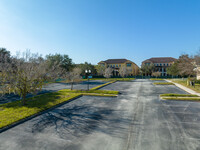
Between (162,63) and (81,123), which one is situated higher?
(162,63)

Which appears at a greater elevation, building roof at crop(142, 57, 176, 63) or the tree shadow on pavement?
building roof at crop(142, 57, 176, 63)

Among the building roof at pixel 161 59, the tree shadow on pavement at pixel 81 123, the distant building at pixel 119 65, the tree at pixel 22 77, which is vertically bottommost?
the tree shadow on pavement at pixel 81 123

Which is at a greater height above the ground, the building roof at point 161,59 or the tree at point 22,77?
the building roof at point 161,59

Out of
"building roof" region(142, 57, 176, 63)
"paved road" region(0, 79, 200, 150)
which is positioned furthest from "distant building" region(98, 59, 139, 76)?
"paved road" region(0, 79, 200, 150)

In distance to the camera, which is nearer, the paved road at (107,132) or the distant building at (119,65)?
the paved road at (107,132)

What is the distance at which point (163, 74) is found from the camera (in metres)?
72.1

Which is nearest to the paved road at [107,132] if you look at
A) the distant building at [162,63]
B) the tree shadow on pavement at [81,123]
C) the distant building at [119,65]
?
the tree shadow on pavement at [81,123]

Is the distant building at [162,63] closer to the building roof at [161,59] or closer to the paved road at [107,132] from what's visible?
the building roof at [161,59]

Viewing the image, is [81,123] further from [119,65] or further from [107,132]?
[119,65]

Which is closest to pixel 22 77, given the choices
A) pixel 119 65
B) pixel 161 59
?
pixel 119 65

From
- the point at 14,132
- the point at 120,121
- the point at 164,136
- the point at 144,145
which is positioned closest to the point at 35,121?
the point at 14,132

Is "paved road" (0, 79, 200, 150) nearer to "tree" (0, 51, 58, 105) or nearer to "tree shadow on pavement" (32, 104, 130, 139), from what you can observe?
"tree shadow on pavement" (32, 104, 130, 139)

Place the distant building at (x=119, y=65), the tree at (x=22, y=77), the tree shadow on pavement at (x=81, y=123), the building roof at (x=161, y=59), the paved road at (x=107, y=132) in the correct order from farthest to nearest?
the building roof at (x=161, y=59), the distant building at (x=119, y=65), the tree at (x=22, y=77), the tree shadow on pavement at (x=81, y=123), the paved road at (x=107, y=132)

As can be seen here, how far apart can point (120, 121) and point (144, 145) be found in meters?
2.52
